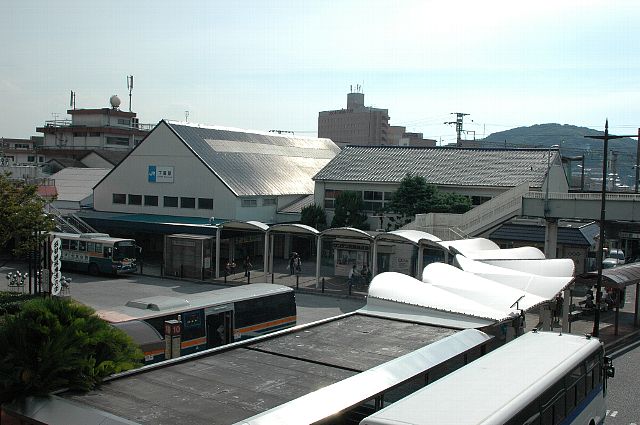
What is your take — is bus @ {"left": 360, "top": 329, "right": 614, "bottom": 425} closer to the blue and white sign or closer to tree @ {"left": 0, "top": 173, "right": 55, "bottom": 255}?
tree @ {"left": 0, "top": 173, "right": 55, "bottom": 255}

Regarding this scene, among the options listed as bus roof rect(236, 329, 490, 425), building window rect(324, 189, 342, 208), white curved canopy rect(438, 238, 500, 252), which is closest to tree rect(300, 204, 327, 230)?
building window rect(324, 189, 342, 208)

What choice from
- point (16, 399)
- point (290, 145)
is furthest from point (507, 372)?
point (290, 145)

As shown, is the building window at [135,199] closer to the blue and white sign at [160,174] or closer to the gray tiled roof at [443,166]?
the blue and white sign at [160,174]

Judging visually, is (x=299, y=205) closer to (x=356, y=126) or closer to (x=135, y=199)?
(x=135, y=199)

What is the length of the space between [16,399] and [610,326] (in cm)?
2358

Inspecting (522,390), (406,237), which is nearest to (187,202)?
(406,237)

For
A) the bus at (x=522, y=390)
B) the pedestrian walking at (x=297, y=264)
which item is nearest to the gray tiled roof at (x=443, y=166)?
the pedestrian walking at (x=297, y=264)

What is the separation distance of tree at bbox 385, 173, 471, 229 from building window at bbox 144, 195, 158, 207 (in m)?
16.0

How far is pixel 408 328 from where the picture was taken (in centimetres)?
1509

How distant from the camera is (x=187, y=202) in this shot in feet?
140

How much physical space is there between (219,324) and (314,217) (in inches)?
945

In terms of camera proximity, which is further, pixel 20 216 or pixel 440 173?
pixel 440 173

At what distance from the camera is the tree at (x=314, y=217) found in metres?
42.8

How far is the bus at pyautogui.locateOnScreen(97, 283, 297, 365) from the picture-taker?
16656 mm
